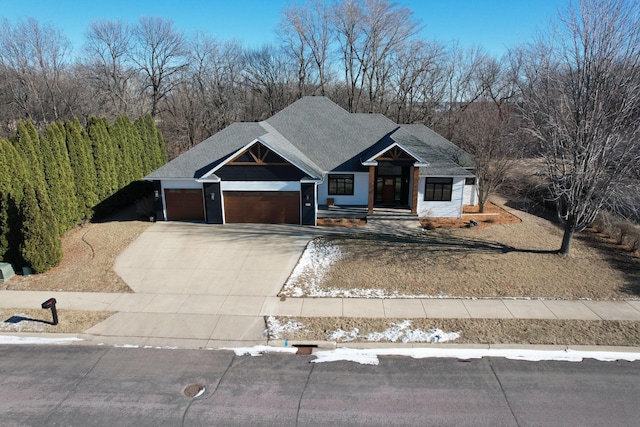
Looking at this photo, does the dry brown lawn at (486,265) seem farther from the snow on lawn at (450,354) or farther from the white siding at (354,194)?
the white siding at (354,194)

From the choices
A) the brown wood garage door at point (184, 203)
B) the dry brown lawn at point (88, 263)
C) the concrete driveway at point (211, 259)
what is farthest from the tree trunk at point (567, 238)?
the brown wood garage door at point (184, 203)

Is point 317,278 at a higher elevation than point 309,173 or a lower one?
lower

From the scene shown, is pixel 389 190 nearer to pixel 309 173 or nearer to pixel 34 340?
pixel 309 173

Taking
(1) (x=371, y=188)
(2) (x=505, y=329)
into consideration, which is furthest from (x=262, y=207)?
(2) (x=505, y=329)

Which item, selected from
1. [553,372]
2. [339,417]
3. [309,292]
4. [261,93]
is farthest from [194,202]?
[261,93]

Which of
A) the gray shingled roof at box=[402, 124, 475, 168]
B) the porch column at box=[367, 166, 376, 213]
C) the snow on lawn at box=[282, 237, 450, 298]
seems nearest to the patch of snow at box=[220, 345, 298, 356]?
the snow on lawn at box=[282, 237, 450, 298]
